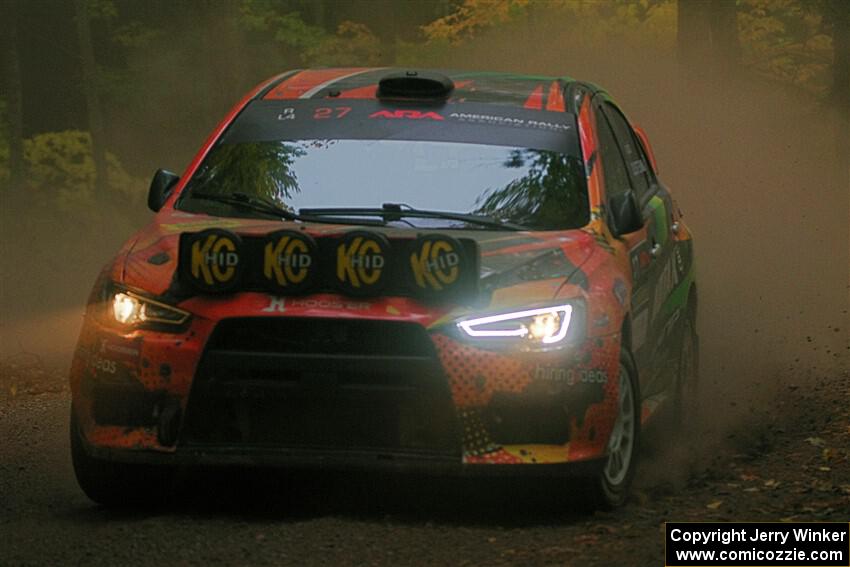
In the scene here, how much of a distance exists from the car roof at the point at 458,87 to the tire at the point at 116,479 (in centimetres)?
218

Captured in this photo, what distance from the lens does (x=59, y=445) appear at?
390 inches

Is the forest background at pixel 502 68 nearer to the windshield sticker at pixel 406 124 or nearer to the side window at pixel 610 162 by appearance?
the side window at pixel 610 162

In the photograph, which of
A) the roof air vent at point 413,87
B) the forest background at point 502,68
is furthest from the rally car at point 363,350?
the forest background at point 502,68

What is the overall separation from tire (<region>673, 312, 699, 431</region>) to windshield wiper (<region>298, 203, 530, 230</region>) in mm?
2602

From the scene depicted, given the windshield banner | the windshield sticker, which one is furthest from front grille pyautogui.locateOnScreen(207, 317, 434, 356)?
the windshield sticker

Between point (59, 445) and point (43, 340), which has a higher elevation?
point (59, 445)

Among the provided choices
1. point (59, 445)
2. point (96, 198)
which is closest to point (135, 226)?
point (96, 198)

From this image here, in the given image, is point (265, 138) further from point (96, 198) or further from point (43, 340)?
point (96, 198)

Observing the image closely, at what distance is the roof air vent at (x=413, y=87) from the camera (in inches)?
352

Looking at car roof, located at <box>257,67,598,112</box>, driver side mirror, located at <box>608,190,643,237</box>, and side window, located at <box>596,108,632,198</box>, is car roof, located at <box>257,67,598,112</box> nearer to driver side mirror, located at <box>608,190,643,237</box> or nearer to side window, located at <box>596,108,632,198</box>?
side window, located at <box>596,108,632,198</box>

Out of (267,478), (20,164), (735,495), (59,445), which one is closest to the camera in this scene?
(735,495)

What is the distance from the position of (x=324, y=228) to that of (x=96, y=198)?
72.2 ft

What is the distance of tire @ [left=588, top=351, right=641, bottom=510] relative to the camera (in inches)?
300

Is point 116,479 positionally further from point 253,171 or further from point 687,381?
point 687,381
